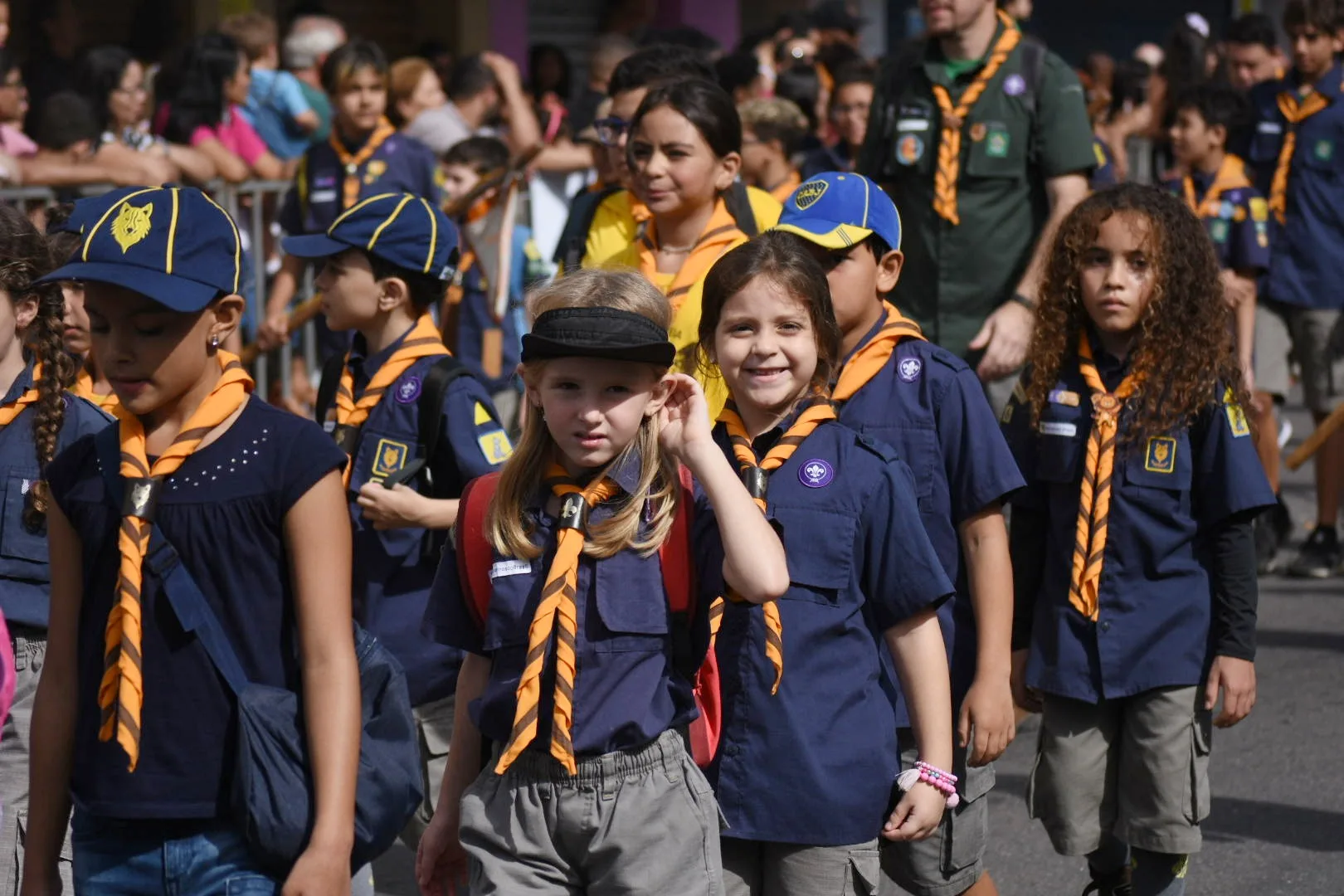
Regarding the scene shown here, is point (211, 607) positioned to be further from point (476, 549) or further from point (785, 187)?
point (785, 187)

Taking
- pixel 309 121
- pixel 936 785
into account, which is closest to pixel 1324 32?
pixel 309 121

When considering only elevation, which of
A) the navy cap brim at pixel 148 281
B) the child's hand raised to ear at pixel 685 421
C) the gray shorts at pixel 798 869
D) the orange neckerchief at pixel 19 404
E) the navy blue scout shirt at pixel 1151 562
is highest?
the navy cap brim at pixel 148 281

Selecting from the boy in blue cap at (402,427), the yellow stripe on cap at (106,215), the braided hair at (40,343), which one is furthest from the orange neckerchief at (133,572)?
the boy in blue cap at (402,427)

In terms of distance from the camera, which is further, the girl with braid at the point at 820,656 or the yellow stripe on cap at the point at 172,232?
the girl with braid at the point at 820,656

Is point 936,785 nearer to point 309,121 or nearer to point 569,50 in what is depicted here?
point 309,121

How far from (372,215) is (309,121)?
7541 mm

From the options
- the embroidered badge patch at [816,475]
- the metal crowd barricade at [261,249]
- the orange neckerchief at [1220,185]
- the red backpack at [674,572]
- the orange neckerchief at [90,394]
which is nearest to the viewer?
the red backpack at [674,572]

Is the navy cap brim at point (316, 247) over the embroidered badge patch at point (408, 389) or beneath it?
over

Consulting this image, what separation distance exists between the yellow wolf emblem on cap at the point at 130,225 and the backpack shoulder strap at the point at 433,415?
1595 mm

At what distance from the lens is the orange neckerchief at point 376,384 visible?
4801 mm

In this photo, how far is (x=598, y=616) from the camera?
328 cm

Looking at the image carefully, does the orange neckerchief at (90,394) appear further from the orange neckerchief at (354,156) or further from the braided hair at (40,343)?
the orange neckerchief at (354,156)

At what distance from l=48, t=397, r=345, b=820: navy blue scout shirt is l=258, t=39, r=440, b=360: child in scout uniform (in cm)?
660

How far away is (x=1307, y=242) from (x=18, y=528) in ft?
22.5
